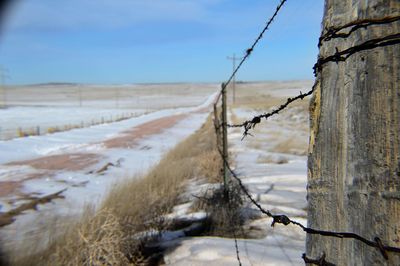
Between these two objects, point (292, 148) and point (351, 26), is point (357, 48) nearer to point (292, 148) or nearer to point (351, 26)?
point (351, 26)

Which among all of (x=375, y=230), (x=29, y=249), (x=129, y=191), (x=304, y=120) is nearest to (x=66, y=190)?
(x=129, y=191)

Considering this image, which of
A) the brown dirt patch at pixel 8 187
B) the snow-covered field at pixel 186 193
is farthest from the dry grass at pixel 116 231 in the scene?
the brown dirt patch at pixel 8 187

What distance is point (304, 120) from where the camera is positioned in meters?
29.8

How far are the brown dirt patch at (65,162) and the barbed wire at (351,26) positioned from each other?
1124 centimetres

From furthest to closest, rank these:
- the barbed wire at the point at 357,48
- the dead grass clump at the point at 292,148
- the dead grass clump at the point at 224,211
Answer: the dead grass clump at the point at 292,148 → the dead grass clump at the point at 224,211 → the barbed wire at the point at 357,48

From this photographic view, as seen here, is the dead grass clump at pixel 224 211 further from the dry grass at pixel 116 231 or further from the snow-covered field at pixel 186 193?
the dry grass at pixel 116 231

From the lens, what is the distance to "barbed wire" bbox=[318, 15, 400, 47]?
130 cm

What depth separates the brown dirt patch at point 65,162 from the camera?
12.4 meters

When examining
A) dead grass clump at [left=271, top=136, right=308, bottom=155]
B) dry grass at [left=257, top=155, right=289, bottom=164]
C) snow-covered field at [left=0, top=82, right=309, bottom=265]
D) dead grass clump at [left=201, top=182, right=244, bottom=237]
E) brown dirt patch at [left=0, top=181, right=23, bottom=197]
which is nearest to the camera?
snow-covered field at [left=0, top=82, right=309, bottom=265]

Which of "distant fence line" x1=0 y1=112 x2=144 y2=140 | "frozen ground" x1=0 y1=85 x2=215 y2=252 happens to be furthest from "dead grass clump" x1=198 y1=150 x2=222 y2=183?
"distant fence line" x1=0 y1=112 x2=144 y2=140

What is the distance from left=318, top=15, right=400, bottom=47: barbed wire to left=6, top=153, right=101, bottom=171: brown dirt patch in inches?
442

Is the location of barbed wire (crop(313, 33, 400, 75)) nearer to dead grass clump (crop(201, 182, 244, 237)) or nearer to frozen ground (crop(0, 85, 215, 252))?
dead grass clump (crop(201, 182, 244, 237))

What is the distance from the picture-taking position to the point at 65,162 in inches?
527

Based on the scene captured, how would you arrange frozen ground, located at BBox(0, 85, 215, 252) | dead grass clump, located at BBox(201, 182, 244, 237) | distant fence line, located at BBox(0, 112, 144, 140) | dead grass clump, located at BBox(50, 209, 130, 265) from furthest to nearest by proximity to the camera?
distant fence line, located at BBox(0, 112, 144, 140) → frozen ground, located at BBox(0, 85, 215, 252) → dead grass clump, located at BBox(201, 182, 244, 237) → dead grass clump, located at BBox(50, 209, 130, 265)
